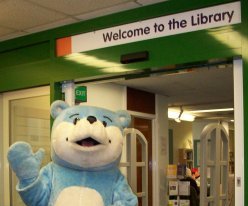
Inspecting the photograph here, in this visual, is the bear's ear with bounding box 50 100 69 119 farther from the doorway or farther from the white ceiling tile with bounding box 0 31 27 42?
the white ceiling tile with bounding box 0 31 27 42

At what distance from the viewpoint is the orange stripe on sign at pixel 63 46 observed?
3.49 m

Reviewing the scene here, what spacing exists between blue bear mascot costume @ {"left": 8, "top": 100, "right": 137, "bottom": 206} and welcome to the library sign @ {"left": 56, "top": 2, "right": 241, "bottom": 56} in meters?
0.79

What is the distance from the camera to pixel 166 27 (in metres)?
2.93

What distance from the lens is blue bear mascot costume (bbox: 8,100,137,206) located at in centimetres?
234

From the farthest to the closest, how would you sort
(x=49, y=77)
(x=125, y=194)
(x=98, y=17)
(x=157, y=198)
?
(x=157, y=198), (x=49, y=77), (x=98, y=17), (x=125, y=194)

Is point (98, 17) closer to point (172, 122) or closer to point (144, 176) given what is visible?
point (144, 176)

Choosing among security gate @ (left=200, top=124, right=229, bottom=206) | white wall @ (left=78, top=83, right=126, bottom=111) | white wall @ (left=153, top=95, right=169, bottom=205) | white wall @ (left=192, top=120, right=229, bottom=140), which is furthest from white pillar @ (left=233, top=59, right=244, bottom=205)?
white wall @ (left=192, top=120, right=229, bottom=140)

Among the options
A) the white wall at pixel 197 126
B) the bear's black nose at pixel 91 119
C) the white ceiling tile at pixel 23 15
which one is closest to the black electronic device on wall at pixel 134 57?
the white ceiling tile at pixel 23 15

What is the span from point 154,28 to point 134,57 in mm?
258

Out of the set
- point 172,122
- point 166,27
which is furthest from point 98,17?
point 172,122

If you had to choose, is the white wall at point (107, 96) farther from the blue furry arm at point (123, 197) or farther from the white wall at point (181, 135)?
the white wall at point (181, 135)

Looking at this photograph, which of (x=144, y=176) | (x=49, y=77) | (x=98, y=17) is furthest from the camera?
(x=144, y=176)

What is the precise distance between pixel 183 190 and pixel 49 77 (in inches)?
164

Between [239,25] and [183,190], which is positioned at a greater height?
[239,25]
